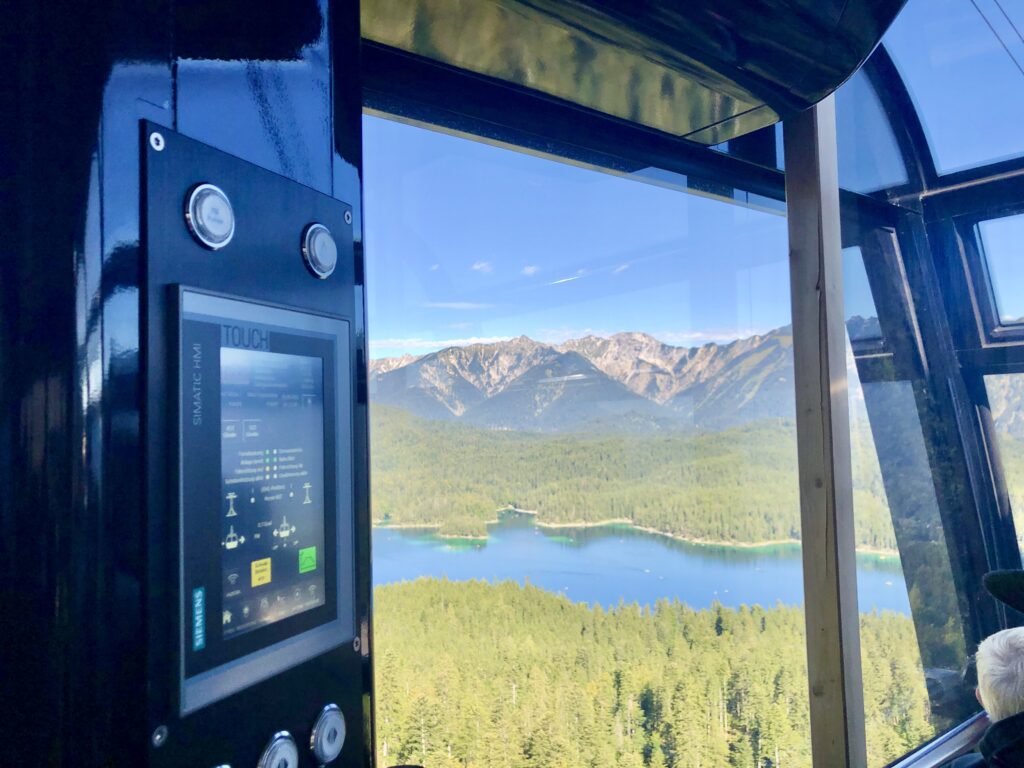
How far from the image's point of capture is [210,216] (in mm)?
729

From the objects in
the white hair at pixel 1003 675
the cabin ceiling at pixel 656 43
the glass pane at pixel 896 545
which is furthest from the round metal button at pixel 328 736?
the glass pane at pixel 896 545

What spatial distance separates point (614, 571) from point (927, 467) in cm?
153

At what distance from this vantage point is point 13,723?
624mm

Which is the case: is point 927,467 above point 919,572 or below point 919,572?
above

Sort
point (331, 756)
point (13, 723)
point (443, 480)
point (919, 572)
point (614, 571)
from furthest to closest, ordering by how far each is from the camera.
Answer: point (919, 572), point (614, 571), point (443, 480), point (331, 756), point (13, 723)

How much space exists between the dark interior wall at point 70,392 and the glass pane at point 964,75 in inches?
101

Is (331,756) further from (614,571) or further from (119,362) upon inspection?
(614,571)

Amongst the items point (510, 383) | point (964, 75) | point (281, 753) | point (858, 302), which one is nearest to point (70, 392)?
point (281, 753)

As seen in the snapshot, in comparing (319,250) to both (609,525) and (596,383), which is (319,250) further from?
(609,525)

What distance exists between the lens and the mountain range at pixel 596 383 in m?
1.65

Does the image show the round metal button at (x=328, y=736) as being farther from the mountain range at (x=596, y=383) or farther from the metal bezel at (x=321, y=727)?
the mountain range at (x=596, y=383)

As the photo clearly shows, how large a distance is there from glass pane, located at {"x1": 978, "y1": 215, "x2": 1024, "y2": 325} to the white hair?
54.8 inches

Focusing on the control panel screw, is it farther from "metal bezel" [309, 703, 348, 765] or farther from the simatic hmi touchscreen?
"metal bezel" [309, 703, 348, 765]

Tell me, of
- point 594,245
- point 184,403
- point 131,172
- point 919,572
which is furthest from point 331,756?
point 919,572
